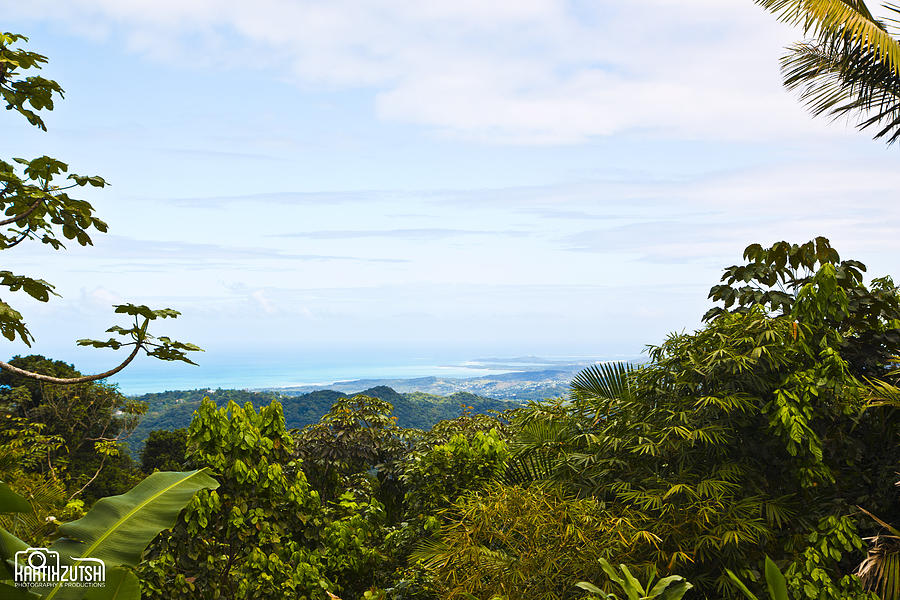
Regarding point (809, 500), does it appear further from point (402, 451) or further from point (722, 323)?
point (402, 451)

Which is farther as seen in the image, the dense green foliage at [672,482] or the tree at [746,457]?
the tree at [746,457]

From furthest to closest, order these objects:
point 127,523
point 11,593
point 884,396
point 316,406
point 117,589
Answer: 1. point 316,406
2. point 884,396
3. point 127,523
4. point 117,589
5. point 11,593

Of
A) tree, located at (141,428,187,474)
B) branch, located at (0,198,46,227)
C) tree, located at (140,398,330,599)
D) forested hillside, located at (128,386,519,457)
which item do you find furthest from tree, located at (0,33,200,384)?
tree, located at (141,428,187,474)

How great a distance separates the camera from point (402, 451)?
7699 mm

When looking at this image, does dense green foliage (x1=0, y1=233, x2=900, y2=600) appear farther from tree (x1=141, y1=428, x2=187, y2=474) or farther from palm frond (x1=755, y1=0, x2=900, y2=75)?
tree (x1=141, y1=428, x2=187, y2=474)

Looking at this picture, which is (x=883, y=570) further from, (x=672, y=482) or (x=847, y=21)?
(x=847, y=21)

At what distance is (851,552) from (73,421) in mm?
20402
